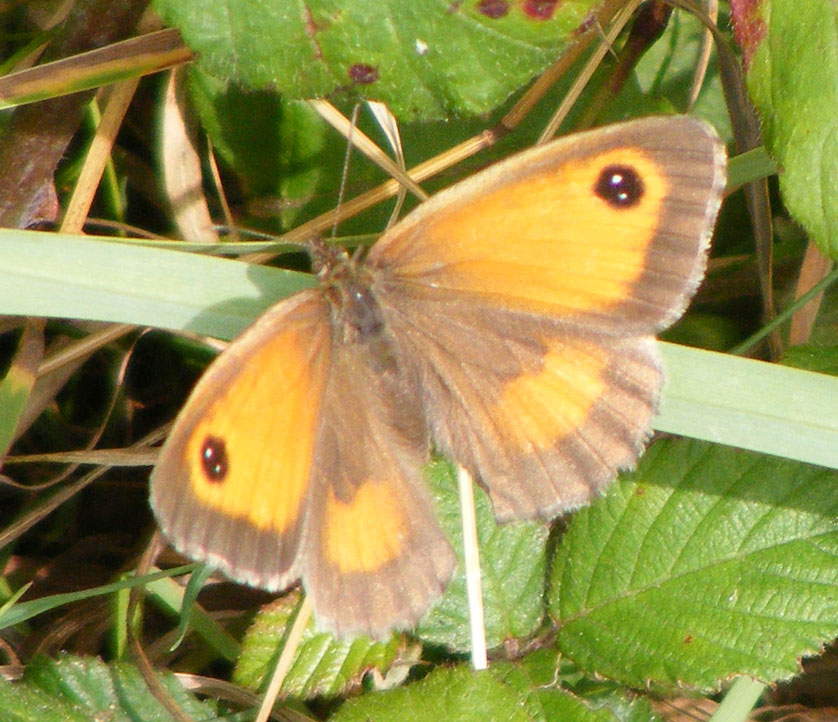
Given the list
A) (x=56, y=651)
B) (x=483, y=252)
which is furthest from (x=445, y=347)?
(x=56, y=651)

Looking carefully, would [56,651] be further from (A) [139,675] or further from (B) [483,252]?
(B) [483,252]

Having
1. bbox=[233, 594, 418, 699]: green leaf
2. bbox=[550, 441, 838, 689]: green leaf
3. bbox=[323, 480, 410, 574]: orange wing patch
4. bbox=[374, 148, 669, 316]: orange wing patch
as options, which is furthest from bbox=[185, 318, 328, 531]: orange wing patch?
bbox=[550, 441, 838, 689]: green leaf

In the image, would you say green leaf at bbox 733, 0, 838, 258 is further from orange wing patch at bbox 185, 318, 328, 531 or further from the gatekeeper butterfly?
orange wing patch at bbox 185, 318, 328, 531

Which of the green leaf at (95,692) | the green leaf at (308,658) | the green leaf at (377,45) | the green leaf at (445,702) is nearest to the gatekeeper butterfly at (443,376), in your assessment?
the green leaf at (377,45)

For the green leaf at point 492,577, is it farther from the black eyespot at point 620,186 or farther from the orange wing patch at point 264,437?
the black eyespot at point 620,186

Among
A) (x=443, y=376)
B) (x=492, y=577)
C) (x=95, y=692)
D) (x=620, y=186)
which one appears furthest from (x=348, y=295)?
(x=95, y=692)

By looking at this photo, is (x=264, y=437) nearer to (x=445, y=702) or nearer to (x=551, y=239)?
(x=551, y=239)
